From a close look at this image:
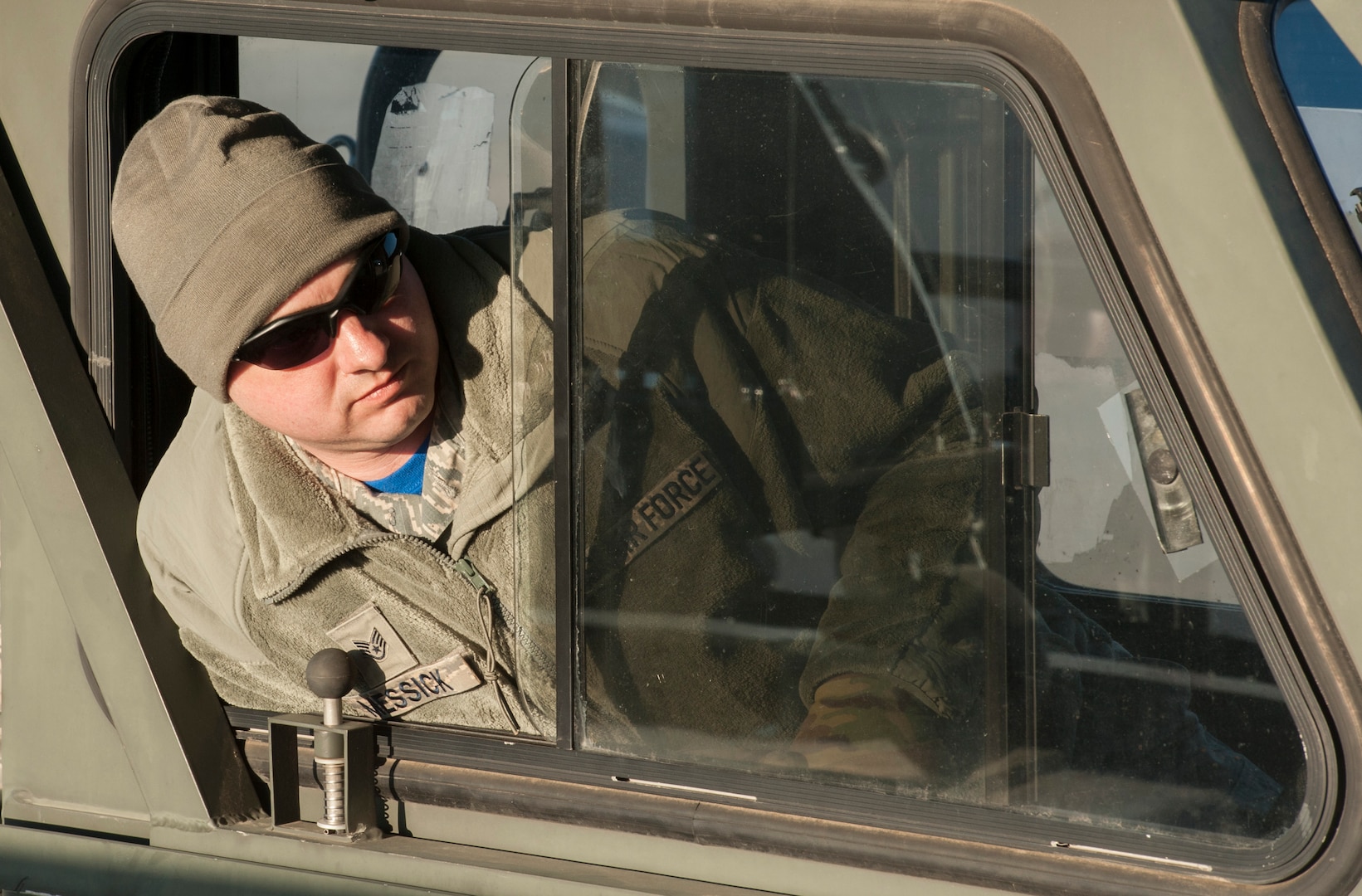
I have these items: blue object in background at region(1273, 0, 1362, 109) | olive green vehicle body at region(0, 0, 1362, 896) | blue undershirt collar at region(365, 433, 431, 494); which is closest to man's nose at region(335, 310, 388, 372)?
blue undershirt collar at region(365, 433, 431, 494)

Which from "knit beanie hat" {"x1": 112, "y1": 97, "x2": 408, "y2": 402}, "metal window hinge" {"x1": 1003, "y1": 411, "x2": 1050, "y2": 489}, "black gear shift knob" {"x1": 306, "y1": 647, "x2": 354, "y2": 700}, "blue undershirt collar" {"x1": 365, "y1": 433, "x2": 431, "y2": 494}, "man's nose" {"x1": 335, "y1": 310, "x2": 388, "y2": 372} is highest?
"knit beanie hat" {"x1": 112, "y1": 97, "x2": 408, "y2": 402}

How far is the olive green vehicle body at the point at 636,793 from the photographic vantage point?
107cm

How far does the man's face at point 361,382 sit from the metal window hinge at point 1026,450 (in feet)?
2.52

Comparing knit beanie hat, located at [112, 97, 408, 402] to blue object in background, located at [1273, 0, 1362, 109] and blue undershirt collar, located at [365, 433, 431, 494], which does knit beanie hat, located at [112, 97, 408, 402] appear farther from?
blue object in background, located at [1273, 0, 1362, 109]

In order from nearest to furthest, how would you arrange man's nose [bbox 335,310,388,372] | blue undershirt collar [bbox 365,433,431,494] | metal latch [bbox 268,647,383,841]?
1. metal latch [bbox 268,647,383,841]
2. man's nose [bbox 335,310,388,372]
3. blue undershirt collar [bbox 365,433,431,494]

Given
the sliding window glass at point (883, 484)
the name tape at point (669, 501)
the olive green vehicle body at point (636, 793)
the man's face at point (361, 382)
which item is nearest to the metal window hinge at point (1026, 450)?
the sliding window glass at point (883, 484)

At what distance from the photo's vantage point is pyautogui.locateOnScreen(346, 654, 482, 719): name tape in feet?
5.16

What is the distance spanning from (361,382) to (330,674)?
36 cm

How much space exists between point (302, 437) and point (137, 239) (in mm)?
310

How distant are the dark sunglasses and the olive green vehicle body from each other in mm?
253

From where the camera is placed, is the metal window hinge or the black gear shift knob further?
the black gear shift knob

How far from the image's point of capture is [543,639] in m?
1.42

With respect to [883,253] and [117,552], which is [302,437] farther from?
[883,253]

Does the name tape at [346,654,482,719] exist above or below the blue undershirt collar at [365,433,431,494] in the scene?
below
